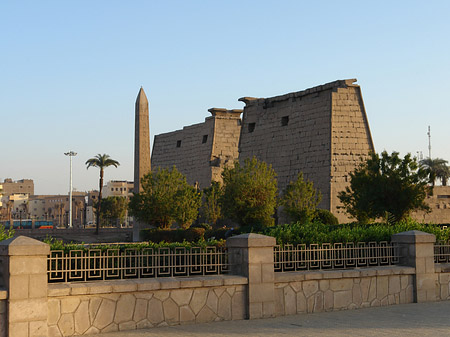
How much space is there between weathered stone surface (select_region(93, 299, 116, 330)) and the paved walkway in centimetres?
18

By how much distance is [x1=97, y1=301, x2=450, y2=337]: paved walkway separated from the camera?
347 inches

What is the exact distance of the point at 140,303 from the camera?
9.28 m

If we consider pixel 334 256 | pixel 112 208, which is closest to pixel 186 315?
pixel 334 256

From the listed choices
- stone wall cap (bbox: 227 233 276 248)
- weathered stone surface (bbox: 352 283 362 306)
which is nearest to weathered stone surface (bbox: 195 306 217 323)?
stone wall cap (bbox: 227 233 276 248)

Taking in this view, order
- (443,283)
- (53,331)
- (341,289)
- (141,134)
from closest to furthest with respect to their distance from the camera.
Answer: (53,331) → (341,289) → (443,283) → (141,134)

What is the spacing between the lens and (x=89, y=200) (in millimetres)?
147875

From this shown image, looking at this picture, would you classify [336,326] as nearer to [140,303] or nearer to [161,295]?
[161,295]

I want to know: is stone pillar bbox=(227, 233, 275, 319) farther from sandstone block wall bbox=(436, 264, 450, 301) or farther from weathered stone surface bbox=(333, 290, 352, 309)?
sandstone block wall bbox=(436, 264, 450, 301)

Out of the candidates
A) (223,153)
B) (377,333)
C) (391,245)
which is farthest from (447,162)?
(377,333)

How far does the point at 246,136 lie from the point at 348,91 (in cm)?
864

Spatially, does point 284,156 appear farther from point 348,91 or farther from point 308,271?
point 308,271

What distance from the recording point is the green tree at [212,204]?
41966mm

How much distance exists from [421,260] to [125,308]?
20.0ft

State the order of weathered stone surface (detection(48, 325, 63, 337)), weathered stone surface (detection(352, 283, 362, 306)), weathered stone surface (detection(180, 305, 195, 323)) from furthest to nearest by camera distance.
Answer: weathered stone surface (detection(352, 283, 362, 306))
weathered stone surface (detection(180, 305, 195, 323))
weathered stone surface (detection(48, 325, 63, 337))
